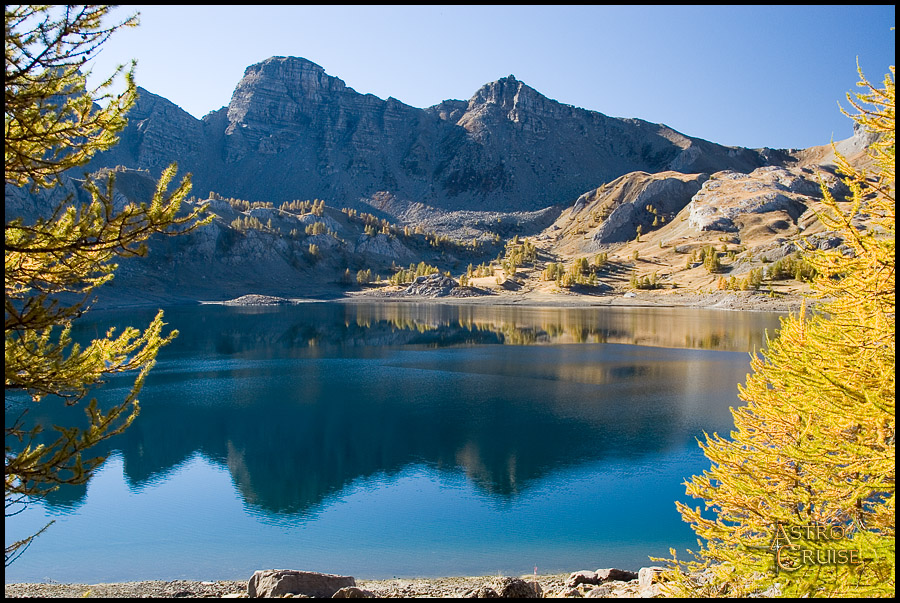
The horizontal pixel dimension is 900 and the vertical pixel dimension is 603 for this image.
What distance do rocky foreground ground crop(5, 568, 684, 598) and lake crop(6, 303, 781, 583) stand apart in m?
2.33

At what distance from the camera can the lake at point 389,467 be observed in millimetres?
18438

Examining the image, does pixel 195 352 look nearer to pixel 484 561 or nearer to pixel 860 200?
pixel 484 561

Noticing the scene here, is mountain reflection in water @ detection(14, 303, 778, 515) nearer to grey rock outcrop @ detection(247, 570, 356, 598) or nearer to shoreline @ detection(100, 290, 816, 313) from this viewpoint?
grey rock outcrop @ detection(247, 570, 356, 598)

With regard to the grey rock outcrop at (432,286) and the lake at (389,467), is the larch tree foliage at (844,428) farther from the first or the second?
the grey rock outcrop at (432,286)

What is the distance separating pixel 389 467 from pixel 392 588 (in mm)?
12683

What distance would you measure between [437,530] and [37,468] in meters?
15.1

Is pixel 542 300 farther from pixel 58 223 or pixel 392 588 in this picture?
pixel 58 223

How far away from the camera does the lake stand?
1844 centimetres

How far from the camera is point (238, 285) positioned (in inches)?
5738

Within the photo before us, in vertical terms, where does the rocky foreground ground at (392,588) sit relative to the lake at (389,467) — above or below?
above

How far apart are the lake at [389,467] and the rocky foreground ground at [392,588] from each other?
2330mm

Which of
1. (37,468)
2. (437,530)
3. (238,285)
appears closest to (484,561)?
(437,530)

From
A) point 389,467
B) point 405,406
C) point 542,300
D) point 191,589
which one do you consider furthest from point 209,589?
point 542,300

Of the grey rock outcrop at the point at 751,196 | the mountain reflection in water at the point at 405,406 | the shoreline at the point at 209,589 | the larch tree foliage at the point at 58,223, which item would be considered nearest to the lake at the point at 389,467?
the mountain reflection in water at the point at 405,406
